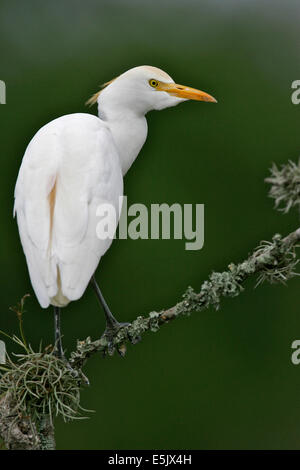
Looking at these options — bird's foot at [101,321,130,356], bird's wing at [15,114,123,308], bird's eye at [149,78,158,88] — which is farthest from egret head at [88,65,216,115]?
bird's foot at [101,321,130,356]

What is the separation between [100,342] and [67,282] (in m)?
0.18

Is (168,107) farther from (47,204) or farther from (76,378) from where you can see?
(76,378)

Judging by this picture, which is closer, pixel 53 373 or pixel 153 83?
pixel 53 373

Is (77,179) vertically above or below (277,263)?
above

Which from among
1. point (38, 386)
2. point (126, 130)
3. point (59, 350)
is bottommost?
point (38, 386)

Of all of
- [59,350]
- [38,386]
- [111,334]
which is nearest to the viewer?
[38,386]

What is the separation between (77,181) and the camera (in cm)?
143

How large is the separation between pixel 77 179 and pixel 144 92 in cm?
40

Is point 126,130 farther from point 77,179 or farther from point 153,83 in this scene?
point 77,179

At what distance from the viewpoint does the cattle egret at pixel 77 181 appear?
1.29 meters

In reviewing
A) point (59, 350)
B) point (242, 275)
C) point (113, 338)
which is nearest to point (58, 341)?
point (59, 350)

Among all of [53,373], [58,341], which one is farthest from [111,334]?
[53,373]

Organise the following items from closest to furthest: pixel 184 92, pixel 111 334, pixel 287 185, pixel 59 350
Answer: pixel 287 185
pixel 59 350
pixel 111 334
pixel 184 92

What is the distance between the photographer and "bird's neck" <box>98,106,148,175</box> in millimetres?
1715
